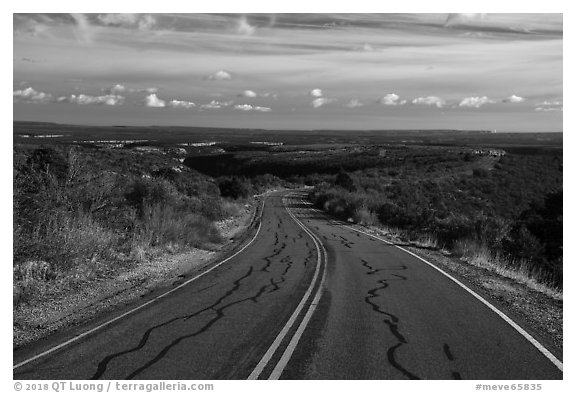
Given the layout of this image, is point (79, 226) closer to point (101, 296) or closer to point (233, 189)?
point (101, 296)

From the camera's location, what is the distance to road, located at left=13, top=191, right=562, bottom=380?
21.3 feet

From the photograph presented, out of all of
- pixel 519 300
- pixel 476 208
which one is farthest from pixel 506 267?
pixel 476 208

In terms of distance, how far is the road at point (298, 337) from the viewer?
6.49 m

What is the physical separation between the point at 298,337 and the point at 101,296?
4948 millimetres

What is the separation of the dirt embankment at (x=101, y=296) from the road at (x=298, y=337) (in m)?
0.50

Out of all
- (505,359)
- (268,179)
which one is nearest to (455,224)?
(505,359)

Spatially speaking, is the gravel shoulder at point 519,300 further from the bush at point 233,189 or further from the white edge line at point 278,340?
the bush at point 233,189

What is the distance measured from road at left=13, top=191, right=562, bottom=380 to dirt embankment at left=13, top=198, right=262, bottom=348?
1.63 ft

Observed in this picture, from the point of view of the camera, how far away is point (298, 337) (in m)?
7.84

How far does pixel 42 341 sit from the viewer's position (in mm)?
7738

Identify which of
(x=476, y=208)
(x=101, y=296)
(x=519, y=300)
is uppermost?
(x=101, y=296)

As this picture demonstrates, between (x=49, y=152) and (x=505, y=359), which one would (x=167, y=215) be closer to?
(x=49, y=152)

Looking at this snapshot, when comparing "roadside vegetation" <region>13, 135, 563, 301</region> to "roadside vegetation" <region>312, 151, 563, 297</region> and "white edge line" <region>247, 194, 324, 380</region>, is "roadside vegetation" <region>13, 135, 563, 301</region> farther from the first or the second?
"white edge line" <region>247, 194, 324, 380</region>

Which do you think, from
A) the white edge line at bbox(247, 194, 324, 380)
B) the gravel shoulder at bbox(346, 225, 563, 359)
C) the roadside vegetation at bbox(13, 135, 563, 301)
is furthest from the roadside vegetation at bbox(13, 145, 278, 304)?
the gravel shoulder at bbox(346, 225, 563, 359)
